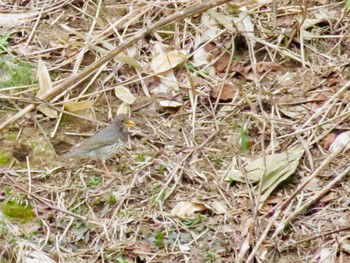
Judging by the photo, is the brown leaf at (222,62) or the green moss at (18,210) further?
the brown leaf at (222,62)

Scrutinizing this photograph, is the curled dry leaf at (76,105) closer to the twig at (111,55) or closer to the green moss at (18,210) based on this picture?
the twig at (111,55)

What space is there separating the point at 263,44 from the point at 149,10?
3.12ft

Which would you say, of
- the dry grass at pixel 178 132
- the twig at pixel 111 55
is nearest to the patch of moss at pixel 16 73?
the dry grass at pixel 178 132

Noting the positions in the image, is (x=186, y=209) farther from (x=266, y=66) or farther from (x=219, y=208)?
(x=266, y=66)

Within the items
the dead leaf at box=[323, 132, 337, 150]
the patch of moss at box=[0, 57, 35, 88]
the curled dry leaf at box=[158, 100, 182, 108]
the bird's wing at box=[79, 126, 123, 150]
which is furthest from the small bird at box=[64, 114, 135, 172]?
the dead leaf at box=[323, 132, 337, 150]

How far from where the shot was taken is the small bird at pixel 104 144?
6.18 meters

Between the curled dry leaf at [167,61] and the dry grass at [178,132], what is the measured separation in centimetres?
6

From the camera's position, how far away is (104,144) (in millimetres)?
6160

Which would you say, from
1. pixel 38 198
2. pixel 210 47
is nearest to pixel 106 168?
pixel 38 198

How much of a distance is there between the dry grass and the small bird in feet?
0.32

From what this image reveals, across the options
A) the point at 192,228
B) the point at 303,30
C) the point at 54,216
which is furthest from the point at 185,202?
the point at 303,30

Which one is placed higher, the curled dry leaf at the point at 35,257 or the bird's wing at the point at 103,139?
the bird's wing at the point at 103,139

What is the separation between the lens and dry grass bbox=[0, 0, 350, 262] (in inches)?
223

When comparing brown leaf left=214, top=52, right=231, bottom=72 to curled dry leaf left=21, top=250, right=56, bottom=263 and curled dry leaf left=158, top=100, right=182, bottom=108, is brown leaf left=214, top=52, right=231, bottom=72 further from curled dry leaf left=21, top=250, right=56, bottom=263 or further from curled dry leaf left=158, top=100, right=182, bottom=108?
curled dry leaf left=21, top=250, right=56, bottom=263
